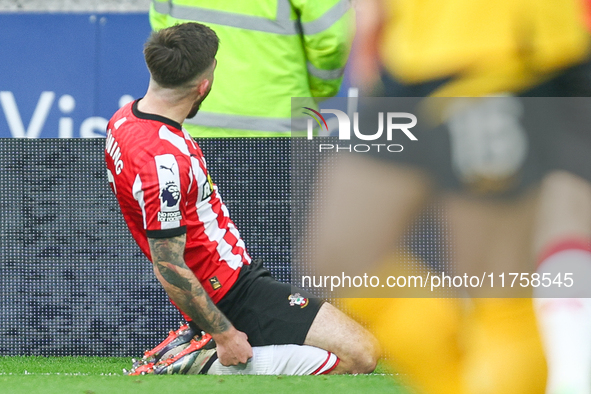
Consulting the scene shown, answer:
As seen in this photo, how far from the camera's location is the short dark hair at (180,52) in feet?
9.48

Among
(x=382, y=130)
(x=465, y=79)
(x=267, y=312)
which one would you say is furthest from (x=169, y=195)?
(x=465, y=79)

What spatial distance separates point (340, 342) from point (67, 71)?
276 cm

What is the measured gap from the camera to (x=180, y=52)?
2893 millimetres

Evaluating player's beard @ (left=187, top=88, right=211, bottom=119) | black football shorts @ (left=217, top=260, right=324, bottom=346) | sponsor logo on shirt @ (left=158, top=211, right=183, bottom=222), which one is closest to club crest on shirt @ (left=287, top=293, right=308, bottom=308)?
black football shorts @ (left=217, top=260, right=324, bottom=346)

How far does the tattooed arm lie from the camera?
2789 millimetres

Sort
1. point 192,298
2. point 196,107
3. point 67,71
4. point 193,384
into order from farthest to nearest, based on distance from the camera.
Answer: point 67,71
point 196,107
point 192,298
point 193,384

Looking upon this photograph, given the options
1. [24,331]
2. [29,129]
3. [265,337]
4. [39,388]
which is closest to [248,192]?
[265,337]

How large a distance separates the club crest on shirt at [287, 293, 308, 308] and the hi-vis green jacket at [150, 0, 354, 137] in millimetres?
702

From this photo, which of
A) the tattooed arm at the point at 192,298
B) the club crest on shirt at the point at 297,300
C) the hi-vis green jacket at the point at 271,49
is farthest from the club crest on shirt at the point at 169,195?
the club crest on shirt at the point at 297,300

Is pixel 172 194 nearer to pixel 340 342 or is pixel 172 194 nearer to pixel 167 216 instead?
pixel 167 216

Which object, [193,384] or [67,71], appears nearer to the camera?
[193,384]

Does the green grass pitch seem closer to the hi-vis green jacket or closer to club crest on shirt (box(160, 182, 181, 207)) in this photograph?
club crest on shirt (box(160, 182, 181, 207))

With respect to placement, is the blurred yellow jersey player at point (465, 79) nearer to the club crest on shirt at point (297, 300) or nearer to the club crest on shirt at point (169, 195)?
the club crest on shirt at point (169, 195)

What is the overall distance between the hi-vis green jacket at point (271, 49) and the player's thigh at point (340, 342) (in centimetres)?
81
